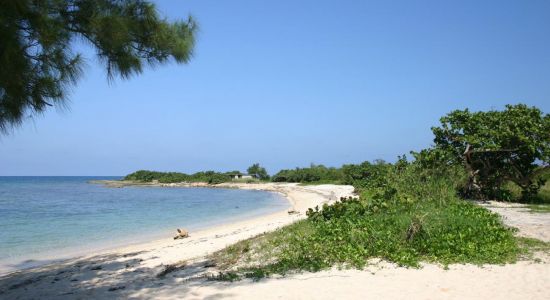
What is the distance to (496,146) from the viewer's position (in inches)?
550

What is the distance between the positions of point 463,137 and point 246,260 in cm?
1028

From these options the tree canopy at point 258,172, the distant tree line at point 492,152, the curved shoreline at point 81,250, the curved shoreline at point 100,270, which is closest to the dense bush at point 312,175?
the tree canopy at point 258,172

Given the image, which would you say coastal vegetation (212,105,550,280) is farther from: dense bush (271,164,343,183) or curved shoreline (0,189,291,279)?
dense bush (271,164,343,183)

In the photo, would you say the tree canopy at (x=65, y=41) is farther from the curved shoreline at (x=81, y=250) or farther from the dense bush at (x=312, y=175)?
the dense bush at (x=312, y=175)

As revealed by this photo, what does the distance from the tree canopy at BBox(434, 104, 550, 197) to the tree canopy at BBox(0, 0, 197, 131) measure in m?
A: 11.5

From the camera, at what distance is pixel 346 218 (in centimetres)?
883

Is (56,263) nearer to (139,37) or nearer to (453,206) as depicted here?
(139,37)

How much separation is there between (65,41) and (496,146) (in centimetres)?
1338

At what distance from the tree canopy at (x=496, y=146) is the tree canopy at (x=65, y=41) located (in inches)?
452

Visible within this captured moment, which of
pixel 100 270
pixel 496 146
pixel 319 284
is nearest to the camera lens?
pixel 319 284

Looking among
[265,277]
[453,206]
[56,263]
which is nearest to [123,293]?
[265,277]

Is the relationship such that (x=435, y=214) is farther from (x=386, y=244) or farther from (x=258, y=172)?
(x=258, y=172)

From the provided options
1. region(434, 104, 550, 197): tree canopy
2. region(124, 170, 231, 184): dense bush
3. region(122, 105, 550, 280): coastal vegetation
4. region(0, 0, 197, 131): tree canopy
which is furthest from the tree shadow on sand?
region(124, 170, 231, 184): dense bush

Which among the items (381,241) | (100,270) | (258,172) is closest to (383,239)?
(381,241)
